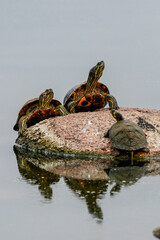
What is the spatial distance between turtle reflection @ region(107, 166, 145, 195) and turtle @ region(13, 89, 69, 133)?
383 cm

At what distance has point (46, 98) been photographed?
12.6 m

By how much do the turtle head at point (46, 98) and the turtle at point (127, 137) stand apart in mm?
2678

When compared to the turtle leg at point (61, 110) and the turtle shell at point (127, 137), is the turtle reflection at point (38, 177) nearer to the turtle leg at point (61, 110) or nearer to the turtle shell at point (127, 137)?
the turtle shell at point (127, 137)

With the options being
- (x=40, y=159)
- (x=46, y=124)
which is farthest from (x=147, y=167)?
(x=46, y=124)

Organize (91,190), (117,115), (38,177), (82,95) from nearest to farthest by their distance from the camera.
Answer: (91,190), (38,177), (117,115), (82,95)

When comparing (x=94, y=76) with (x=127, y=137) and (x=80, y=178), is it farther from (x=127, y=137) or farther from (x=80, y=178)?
(x=80, y=178)

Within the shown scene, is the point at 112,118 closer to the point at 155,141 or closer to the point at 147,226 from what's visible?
the point at 155,141

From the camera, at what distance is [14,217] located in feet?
21.2

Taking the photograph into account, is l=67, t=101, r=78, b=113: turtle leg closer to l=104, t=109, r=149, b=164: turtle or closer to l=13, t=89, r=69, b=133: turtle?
l=13, t=89, r=69, b=133: turtle

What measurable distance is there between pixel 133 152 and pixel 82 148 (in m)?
1.07

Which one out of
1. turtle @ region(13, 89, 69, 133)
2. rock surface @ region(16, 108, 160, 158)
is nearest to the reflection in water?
rock surface @ region(16, 108, 160, 158)

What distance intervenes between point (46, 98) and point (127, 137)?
3280mm

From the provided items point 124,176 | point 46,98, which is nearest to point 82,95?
point 46,98

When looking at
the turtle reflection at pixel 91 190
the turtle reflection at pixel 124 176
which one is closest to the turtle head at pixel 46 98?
the turtle reflection at pixel 124 176
